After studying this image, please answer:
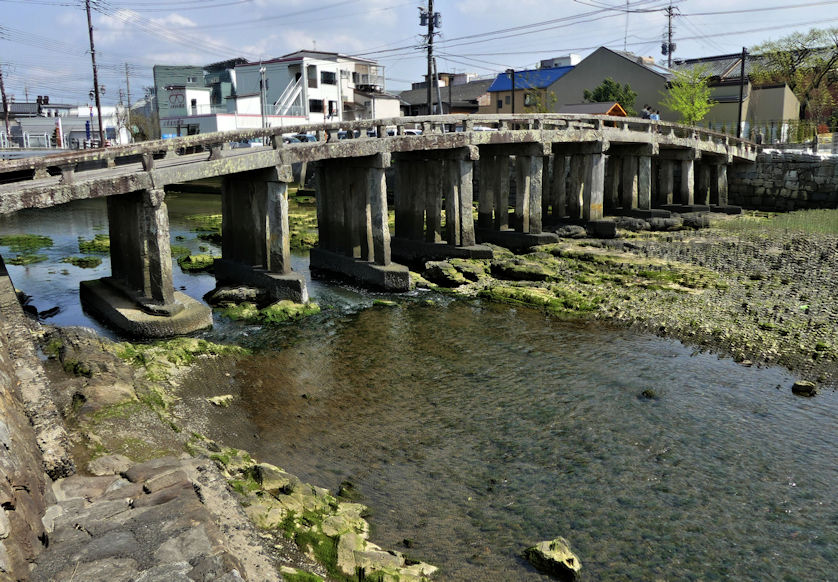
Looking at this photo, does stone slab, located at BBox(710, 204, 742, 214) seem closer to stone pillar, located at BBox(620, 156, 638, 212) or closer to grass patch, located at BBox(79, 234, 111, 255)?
stone pillar, located at BBox(620, 156, 638, 212)

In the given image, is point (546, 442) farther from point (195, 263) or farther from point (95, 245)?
point (95, 245)

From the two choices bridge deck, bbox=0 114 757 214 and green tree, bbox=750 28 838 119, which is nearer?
bridge deck, bbox=0 114 757 214

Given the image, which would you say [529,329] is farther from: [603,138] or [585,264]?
[603,138]

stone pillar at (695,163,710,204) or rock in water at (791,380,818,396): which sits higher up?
stone pillar at (695,163,710,204)

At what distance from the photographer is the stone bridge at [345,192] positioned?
14477 mm

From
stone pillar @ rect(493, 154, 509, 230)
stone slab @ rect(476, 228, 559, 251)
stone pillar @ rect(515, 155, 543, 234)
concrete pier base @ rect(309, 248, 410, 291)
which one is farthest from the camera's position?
stone pillar @ rect(493, 154, 509, 230)

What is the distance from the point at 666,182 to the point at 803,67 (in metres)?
29.3

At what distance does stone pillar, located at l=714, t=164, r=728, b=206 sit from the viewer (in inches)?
1307

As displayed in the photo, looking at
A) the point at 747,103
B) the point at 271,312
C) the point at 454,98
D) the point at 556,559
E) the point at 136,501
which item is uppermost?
the point at 454,98

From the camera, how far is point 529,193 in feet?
79.6

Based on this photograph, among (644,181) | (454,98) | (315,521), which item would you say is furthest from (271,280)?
(454,98)

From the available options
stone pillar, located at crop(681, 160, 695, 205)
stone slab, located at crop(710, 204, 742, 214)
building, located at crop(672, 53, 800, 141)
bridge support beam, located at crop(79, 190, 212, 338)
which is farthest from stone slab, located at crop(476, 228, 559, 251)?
building, located at crop(672, 53, 800, 141)

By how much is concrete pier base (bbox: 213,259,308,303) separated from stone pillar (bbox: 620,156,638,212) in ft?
58.6

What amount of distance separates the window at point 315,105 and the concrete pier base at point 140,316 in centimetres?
4728
